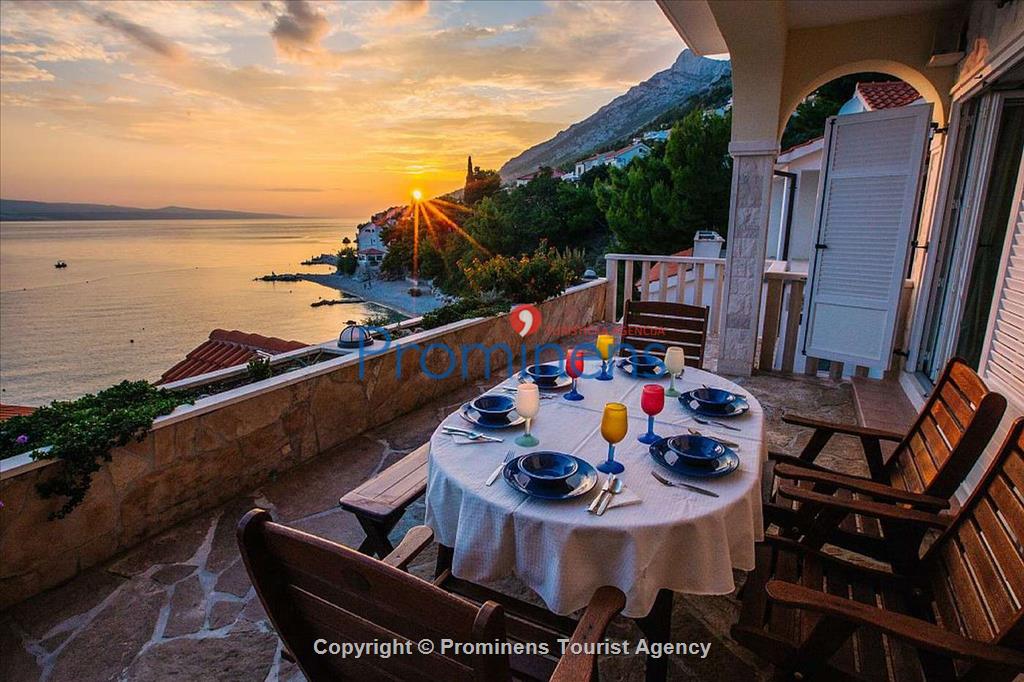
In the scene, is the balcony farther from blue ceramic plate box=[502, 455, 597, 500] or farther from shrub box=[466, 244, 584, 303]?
shrub box=[466, 244, 584, 303]

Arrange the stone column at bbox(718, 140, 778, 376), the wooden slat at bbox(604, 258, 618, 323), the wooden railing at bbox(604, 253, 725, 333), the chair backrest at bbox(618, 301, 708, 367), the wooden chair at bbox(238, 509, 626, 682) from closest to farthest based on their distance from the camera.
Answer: the wooden chair at bbox(238, 509, 626, 682) → the chair backrest at bbox(618, 301, 708, 367) → the stone column at bbox(718, 140, 778, 376) → the wooden railing at bbox(604, 253, 725, 333) → the wooden slat at bbox(604, 258, 618, 323)

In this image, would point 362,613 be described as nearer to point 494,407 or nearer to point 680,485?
point 680,485

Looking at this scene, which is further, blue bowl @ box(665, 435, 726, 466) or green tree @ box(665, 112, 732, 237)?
green tree @ box(665, 112, 732, 237)

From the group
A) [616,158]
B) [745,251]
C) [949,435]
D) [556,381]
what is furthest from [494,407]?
[616,158]

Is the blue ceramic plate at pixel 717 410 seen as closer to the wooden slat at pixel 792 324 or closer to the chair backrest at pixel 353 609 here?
the chair backrest at pixel 353 609

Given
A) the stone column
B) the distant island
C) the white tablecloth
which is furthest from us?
the distant island

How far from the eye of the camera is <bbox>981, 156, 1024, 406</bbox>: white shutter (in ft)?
6.80

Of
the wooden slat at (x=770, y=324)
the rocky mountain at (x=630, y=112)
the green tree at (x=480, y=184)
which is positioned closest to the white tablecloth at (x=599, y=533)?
the wooden slat at (x=770, y=324)

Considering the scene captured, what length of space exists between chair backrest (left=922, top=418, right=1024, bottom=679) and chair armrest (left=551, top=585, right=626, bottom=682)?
0.71 metres

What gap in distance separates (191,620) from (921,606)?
2.25 metres

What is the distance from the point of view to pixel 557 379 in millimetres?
2154

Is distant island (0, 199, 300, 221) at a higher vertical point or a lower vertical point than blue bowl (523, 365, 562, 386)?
higher

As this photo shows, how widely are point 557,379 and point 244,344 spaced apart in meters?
4.01

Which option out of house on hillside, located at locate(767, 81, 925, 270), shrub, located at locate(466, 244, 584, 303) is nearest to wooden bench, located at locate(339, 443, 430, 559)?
shrub, located at locate(466, 244, 584, 303)
